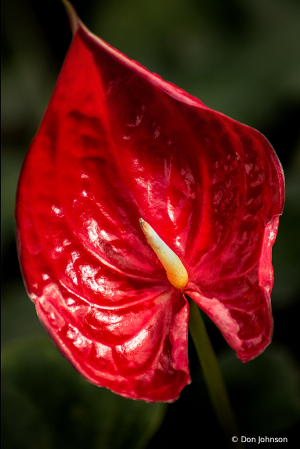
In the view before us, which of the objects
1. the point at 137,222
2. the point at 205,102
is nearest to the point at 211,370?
the point at 137,222

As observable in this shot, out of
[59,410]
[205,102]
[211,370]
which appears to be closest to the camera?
[211,370]

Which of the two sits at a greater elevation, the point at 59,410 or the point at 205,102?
the point at 205,102

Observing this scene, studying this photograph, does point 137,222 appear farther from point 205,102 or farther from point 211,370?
point 205,102

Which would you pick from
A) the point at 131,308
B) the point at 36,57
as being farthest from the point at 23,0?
the point at 131,308

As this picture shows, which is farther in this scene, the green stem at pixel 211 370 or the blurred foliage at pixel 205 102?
the blurred foliage at pixel 205 102

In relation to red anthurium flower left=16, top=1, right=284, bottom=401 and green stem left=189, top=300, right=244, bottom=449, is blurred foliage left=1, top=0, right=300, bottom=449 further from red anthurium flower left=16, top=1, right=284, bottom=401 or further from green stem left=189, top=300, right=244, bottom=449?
red anthurium flower left=16, top=1, right=284, bottom=401
